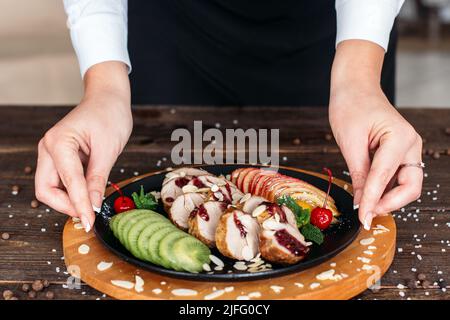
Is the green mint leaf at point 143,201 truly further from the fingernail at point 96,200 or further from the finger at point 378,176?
the finger at point 378,176

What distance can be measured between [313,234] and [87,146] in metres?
0.56

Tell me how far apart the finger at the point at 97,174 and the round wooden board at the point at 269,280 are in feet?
0.31

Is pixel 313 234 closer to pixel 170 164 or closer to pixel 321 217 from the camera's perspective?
pixel 321 217

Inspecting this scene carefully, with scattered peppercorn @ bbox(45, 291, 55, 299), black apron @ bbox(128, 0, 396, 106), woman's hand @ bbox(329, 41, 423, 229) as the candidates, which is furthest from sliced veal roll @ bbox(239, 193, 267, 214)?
black apron @ bbox(128, 0, 396, 106)

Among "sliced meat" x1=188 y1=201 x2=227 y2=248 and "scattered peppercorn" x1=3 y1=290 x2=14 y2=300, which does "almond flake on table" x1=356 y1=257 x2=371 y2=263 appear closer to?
"sliced meat" x1=188 y1=201 x2=227 y2=248

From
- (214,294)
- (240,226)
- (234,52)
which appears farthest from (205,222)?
(234,52)

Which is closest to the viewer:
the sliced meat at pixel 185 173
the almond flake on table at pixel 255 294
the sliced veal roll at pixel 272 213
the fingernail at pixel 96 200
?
the almond flake on table at pixel 255 294

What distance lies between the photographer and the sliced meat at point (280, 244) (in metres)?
1.29

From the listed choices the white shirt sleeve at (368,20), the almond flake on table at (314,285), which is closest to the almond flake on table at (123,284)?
the almond flake on table at (314,285)

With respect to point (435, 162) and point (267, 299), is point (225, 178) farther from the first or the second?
point (435, 162)

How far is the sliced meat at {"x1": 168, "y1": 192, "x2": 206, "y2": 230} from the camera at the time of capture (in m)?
1.46

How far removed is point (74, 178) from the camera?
4.63ft
